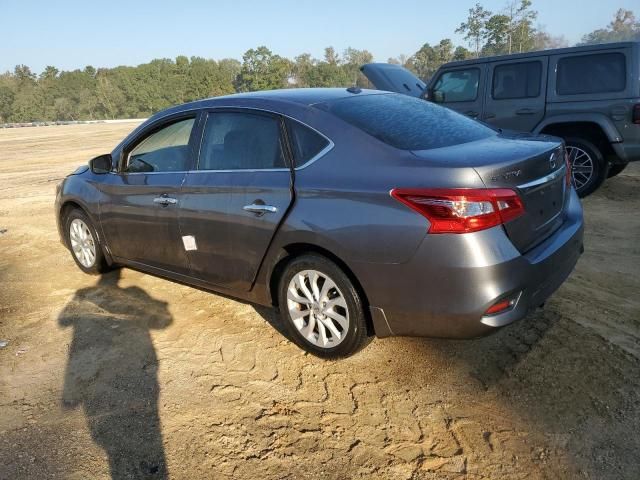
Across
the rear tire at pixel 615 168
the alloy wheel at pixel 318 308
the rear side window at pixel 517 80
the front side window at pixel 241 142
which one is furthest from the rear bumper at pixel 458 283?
the rear tire at pixel 615 168

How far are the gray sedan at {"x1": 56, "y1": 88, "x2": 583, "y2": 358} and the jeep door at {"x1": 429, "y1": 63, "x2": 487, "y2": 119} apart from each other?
4153mm

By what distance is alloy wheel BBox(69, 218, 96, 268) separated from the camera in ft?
15.7

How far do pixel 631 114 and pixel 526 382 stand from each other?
497 cm

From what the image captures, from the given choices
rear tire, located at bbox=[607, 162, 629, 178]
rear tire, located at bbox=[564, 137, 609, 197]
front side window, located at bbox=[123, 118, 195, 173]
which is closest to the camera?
front side window, located at bbox=[123, 118, 195, 173]

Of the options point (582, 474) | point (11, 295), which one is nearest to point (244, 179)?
point (582, 474)

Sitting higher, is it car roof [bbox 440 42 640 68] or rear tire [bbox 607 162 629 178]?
car roof [bbox 440 42 640 68]

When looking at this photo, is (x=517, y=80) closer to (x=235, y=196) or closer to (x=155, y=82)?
(x=235, y=196)

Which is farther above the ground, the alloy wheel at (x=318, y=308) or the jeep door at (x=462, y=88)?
the jeep door at (x=462, y=88)

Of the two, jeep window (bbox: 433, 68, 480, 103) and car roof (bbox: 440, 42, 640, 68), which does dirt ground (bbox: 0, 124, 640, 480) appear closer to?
car roof (bbox: 440, 42, 640, 68)

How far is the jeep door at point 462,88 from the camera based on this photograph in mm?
7395

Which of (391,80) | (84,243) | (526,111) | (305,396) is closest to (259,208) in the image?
(305,396)

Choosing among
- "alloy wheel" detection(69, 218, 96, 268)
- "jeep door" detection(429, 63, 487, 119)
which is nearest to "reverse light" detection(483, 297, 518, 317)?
"alloy wheel" detection(69, 218, 96, 268)

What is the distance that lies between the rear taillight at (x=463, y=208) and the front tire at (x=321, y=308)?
2.14ft

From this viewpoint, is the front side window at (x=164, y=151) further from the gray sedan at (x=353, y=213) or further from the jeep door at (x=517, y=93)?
the jeep door at (x=517, y=93)
